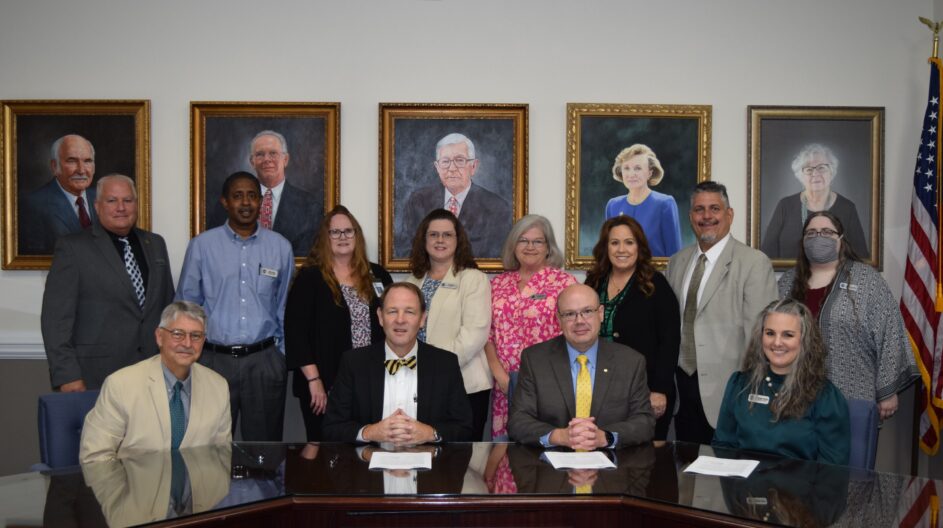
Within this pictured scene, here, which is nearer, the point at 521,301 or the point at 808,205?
the point at 521,301

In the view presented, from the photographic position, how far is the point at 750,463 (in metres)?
2.78

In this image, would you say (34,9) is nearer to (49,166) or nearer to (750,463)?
(49,166)

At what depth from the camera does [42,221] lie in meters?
5.03

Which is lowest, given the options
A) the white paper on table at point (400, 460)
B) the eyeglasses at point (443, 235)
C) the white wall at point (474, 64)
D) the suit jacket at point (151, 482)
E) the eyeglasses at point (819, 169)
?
the suit jacket at point (151, 482)

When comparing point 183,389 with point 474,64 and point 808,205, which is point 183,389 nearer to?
point 474,64

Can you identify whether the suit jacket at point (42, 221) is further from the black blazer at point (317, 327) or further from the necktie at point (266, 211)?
the black blazer at point (317, 327)

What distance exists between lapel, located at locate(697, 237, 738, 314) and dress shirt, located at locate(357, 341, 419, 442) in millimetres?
1610

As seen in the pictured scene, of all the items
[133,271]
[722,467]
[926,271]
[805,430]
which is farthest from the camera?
[926,271]

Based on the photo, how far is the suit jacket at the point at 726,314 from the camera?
161 inches

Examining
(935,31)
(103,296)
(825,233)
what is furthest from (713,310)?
(103,296)

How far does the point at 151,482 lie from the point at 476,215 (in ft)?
9.59

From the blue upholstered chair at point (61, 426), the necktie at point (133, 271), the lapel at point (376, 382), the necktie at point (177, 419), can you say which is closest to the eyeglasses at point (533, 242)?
the lapel at point (376, 382)

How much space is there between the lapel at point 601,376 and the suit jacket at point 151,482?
53.8 inches

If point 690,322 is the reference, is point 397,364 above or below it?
below
